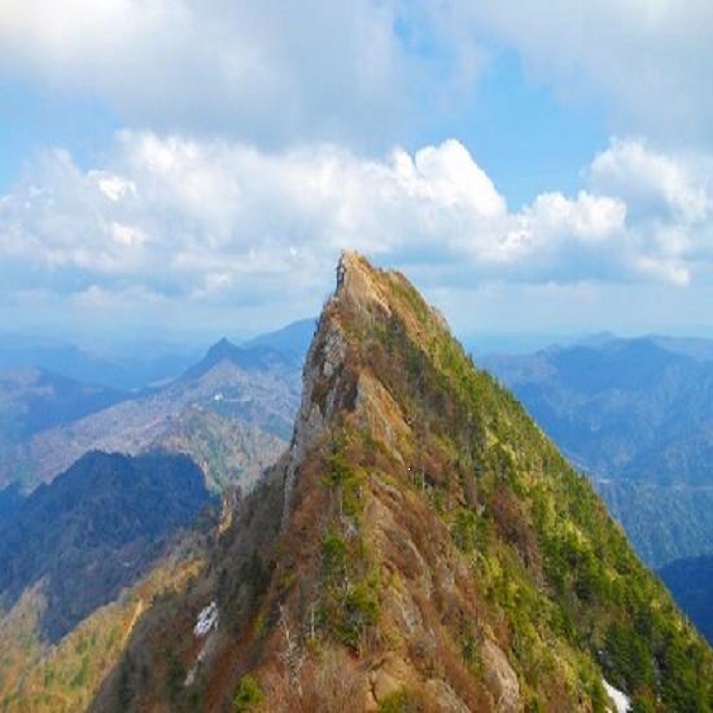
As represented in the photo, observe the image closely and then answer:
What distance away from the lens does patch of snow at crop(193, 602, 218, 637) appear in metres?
116

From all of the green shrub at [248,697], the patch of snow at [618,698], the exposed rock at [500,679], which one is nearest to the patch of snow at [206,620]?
the exposed rock at [500,679]

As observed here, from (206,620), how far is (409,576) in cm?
5242

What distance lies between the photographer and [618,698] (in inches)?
4254

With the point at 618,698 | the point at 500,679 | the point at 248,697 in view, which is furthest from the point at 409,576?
the point at 618,698

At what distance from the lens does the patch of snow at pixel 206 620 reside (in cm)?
11604

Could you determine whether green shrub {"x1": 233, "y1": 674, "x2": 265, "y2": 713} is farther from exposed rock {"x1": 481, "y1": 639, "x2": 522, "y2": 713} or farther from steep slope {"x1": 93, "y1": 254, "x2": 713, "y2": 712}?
exposed rock {"x1": 481, "y1": 639, "x2": 522, "y2": 713}

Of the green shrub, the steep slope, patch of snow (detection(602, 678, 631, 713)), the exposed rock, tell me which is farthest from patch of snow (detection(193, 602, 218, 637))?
the green shrub

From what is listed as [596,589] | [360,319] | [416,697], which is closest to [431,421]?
[360,319]

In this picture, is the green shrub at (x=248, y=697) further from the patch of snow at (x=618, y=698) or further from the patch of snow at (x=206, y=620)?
the patch of snow at (x=618, y=698)

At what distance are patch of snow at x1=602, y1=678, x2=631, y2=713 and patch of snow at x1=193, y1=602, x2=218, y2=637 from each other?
4920 centimetres

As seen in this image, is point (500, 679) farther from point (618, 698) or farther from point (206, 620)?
point (206, 620)

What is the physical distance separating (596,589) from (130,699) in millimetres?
71944

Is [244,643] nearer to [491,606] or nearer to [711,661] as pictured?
[491,606]

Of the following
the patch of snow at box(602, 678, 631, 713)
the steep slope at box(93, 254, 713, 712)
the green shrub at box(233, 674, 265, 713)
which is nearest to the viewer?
the green shrub at box(233, 674, 265, 713)
